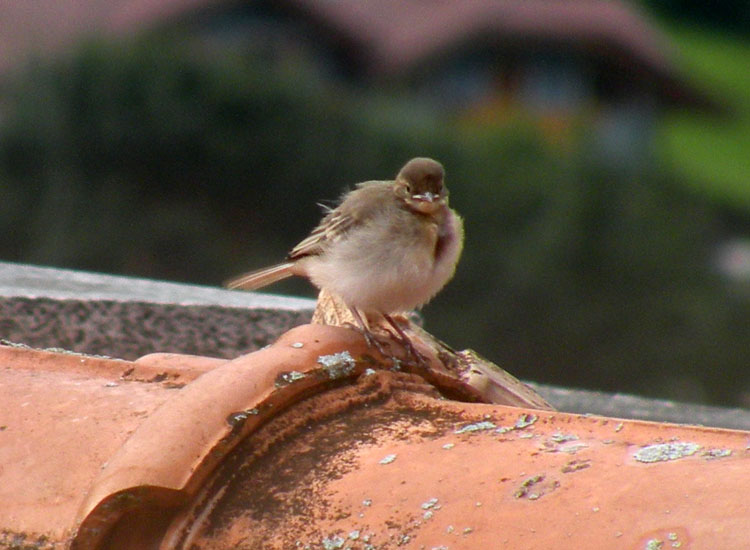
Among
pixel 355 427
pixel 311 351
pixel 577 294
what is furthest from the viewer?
pixel 577 294

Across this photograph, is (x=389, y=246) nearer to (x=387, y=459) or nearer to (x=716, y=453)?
(x=387, y=459)

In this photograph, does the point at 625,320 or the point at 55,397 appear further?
the point at 625,320

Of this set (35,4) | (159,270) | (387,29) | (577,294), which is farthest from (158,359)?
(387,29)

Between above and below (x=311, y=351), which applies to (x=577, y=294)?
below

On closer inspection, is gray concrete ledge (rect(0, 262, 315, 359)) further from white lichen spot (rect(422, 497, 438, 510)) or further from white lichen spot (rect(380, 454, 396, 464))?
white lichen spot (rect(422, 497, 438, 510))

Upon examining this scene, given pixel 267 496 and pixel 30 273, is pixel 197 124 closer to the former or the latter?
pixel 30 273

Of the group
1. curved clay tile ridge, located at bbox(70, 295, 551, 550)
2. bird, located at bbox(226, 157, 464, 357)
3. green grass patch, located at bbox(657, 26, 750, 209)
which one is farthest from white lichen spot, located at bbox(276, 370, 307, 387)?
green grass patch, located at bbox(657, 26, 750, 209)

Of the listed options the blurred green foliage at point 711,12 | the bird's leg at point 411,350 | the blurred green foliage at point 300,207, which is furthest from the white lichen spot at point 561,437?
the blurred green foliage at point 711,12
